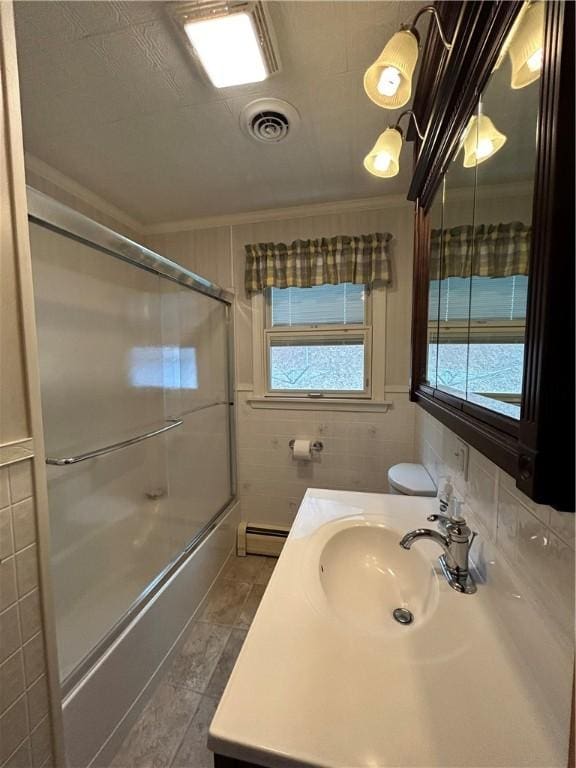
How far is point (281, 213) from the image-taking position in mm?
2150

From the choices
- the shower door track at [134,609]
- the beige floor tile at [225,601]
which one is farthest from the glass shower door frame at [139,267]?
the beige floor tile at [225,601]

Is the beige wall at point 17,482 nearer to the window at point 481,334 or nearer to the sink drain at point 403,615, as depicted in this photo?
the sink drain at point 403,615

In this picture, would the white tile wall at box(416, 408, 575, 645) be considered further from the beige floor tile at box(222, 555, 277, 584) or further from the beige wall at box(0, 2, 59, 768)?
the beige floor tile at box(222, 555, 277, 584)

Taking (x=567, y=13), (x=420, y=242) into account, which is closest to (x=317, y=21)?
(x=420, y=242)

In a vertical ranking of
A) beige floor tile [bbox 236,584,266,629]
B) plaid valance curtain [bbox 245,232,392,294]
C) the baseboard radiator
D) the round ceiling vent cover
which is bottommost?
beige floor tile [bbox 236,584,266,629]

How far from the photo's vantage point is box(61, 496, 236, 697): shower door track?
1032 mm

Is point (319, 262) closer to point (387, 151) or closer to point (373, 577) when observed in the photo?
point (387, 151)

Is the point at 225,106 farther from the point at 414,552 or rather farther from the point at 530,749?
the point at 530,749

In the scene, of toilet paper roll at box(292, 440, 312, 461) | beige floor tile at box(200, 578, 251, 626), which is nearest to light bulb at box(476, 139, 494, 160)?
toilet paper roll at box(292, 440, 312, 461)

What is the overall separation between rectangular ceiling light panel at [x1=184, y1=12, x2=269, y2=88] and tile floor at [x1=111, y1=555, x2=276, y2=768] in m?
2.41

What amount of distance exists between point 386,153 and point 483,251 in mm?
639

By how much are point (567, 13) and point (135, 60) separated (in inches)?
51.4

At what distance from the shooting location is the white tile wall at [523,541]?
0.47m

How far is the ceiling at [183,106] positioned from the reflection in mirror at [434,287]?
55cm
